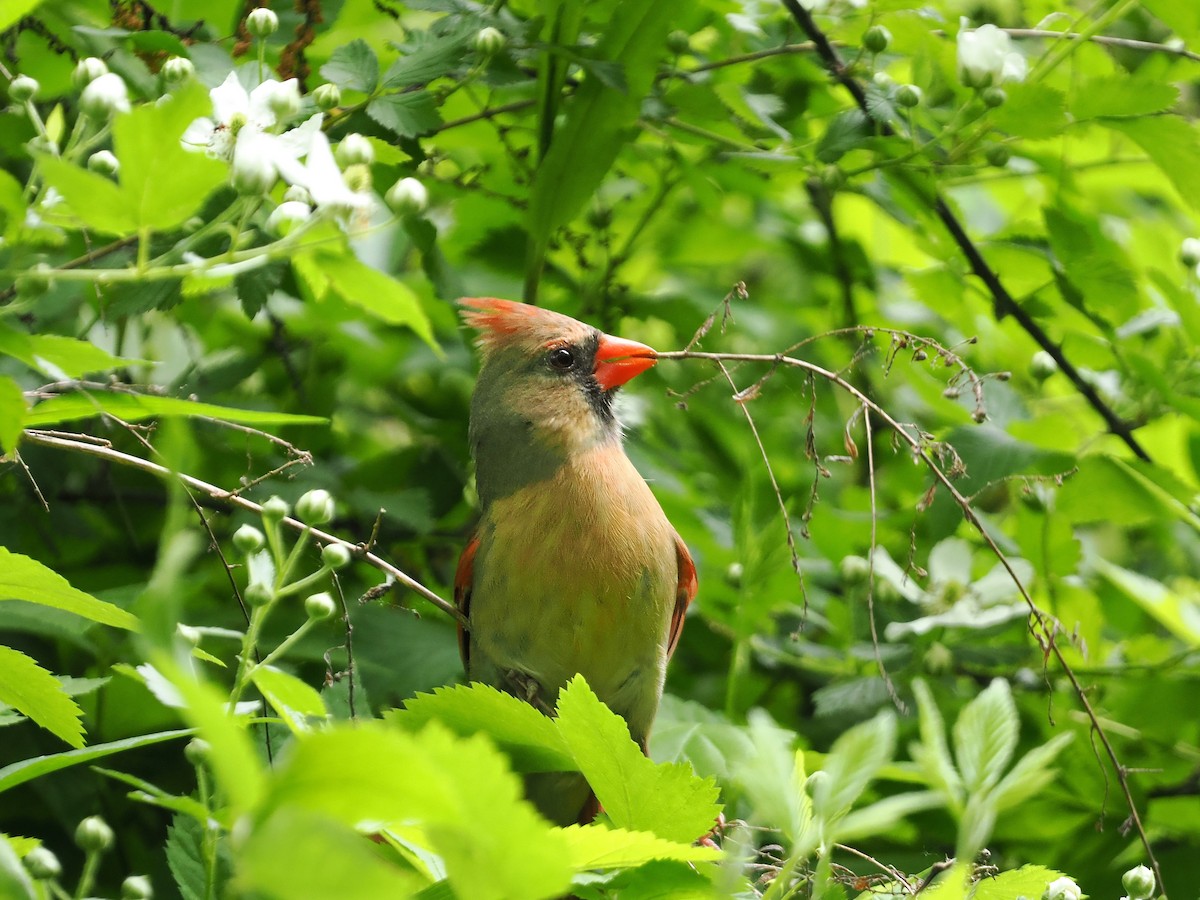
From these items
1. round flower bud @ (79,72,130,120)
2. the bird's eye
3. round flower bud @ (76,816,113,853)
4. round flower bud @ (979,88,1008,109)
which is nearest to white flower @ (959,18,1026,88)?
round flower bud @ (979,88,1008,109)

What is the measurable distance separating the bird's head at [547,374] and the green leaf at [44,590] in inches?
44.0

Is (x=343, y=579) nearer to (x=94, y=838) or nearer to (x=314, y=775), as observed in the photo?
(x=94, y=838)

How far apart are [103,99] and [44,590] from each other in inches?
20.3

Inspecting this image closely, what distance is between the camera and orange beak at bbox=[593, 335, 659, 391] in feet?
7.97

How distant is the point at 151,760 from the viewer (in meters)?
2.07

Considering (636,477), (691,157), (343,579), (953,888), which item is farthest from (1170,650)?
(953,888)

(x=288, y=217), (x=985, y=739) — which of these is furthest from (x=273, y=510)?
(x=985, y=739)

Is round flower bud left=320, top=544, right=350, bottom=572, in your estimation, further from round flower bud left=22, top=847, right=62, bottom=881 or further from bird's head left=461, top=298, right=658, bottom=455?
bird's head left=461, top=298, right=658, bottom=455

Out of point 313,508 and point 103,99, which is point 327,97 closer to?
point 103,99

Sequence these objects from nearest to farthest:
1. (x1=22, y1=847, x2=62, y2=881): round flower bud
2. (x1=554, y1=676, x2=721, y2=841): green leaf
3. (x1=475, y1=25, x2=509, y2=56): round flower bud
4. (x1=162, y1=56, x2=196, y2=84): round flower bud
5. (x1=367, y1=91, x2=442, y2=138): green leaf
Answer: (x1=22, y1=847, x2=62, y2=881): round flower bud → (x1=554, y1=676, x2=721, y2=841): green leaf → (x1=162, y1=56, x2=196, y2=84): round flower bud → (x1=367, y1=91, x2=442, y2=138): green leaf → (x1=475, y1=25, x2=509, y2=56): round flower bud

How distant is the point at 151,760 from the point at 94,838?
90 cm

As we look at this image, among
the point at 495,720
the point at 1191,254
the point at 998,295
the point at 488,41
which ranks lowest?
the point at 495,720

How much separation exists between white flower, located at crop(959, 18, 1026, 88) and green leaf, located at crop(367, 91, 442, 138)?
829 millimetres

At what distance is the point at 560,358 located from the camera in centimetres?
243
